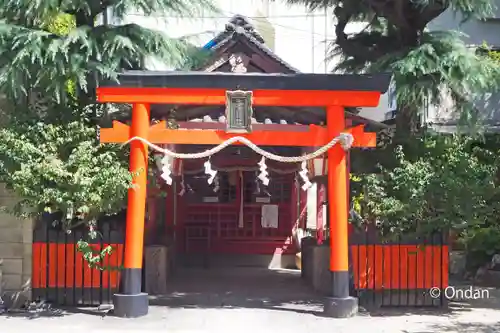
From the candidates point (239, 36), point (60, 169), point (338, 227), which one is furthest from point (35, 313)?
point (239, 36)

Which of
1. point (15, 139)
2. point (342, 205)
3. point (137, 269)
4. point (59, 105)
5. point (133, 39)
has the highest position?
point (133, 39)

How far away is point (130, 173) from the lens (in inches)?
375

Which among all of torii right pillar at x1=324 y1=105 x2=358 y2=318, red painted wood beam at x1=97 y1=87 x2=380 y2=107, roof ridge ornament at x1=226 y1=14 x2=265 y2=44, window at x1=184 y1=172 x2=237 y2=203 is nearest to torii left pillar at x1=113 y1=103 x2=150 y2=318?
red painted wood beam at x1=97 y1=87 x2=380 y2=107

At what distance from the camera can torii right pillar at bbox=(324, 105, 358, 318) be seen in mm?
9789

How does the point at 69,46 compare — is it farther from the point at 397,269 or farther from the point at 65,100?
the point at 397,269

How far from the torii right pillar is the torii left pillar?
308 centimetres

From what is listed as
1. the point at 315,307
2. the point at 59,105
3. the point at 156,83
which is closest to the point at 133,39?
the point at 156,83

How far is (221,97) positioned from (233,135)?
0.66 m

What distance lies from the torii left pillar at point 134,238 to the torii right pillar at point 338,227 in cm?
308

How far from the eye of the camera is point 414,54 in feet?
33.3

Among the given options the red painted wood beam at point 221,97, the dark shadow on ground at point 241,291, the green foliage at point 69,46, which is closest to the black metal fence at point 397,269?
the dark shadow on ground at point 241,291

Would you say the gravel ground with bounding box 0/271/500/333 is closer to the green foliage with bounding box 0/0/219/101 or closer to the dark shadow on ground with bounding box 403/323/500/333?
the dark shadow on ground with bounding box 403/323/500/333

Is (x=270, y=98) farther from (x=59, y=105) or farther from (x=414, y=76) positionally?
(x=59, y=105)

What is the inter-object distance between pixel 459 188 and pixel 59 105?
6.72 meters
